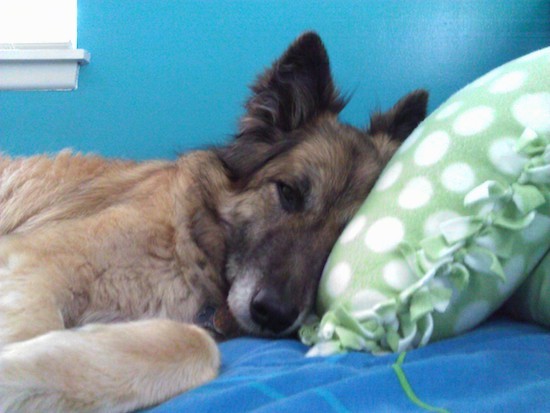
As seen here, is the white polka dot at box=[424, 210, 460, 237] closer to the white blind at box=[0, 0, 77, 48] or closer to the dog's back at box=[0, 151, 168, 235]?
the dog's back at box=[0, 151, 168, 235]

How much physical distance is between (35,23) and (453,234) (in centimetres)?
247

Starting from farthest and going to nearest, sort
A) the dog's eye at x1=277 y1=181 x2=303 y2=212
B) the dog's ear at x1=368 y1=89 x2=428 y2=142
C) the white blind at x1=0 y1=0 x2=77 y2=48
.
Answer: the white blind at x1=0 y1=0 x2=77 y2=48 → the dog's ear at x1=368 y1=89 x2=428 y2=142 → the dog's eye at x1=277 y1=181 x2=303 y2=212

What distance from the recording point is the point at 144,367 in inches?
38.2

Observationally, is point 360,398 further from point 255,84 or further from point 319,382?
point 255,84

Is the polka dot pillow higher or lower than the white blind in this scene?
lower

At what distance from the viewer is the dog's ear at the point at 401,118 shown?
1.91m

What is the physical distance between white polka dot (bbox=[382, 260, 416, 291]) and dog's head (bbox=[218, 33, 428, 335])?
10.3 inches

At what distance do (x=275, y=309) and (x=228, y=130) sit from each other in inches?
60.6

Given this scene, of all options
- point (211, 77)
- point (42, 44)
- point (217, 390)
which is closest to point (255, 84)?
point (211, 77)

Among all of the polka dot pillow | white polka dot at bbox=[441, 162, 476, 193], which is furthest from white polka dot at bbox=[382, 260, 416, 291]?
white polka dot at bbox=[441, 162, 476, 193]

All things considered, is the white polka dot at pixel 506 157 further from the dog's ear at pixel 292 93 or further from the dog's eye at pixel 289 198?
the dog's ear at pixel 292 93

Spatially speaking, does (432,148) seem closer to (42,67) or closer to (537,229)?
(537,229)

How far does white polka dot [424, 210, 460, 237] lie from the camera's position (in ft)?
3.75

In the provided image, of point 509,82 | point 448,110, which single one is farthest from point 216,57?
point 509,82
